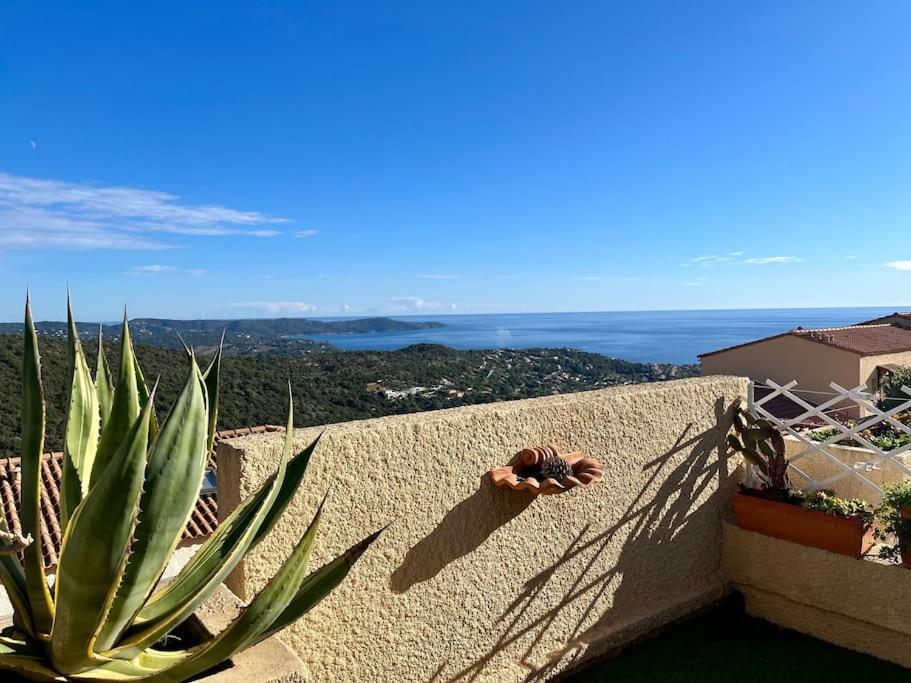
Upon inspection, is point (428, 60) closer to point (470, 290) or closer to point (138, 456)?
point (138, 456)

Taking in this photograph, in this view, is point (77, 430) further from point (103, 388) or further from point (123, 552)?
point (123, 552)

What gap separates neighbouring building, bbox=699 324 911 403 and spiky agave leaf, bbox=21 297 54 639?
14402mm

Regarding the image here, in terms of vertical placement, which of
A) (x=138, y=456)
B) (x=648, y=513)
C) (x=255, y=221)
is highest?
(x=255, y=221)

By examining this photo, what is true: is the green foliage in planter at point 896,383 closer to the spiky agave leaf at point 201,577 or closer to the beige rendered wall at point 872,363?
the beige rendered wall at point 872,363

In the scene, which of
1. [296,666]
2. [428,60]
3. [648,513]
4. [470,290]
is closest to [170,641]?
[296,666]

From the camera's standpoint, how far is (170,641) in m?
1.99

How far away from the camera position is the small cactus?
393 cm

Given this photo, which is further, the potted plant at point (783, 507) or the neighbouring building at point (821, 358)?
the neighbouring building at point (821, 358)

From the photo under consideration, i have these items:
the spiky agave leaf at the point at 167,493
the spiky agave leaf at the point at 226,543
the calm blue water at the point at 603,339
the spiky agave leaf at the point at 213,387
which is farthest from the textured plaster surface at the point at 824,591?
the calm blue water at the point at 603,339

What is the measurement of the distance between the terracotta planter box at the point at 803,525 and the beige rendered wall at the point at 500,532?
0.19 metres

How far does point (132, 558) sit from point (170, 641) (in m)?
0.90

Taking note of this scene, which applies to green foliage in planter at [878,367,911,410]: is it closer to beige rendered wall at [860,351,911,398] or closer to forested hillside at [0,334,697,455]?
beige rendered wall at [860,351,911,398]

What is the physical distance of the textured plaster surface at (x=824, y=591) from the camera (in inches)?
136

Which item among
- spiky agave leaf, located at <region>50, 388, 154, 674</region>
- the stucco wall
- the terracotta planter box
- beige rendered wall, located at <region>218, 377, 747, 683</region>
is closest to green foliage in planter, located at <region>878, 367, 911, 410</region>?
the stucco wall
